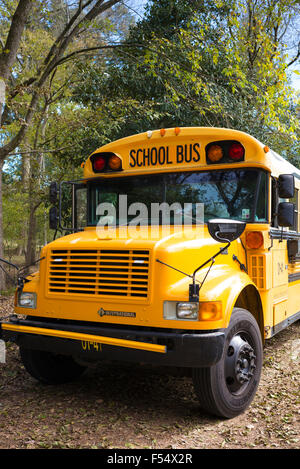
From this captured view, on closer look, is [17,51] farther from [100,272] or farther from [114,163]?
[100,272]

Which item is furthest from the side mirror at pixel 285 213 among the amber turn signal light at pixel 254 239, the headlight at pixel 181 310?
the headlight at pixel 181 310

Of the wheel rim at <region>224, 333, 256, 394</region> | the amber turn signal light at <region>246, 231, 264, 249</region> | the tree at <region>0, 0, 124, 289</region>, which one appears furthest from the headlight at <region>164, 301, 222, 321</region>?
the tree at <region>0, 0, 124, 289</region>

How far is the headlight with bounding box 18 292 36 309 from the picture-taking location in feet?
12.6

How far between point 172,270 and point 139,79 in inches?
390

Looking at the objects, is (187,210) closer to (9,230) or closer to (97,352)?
(97,352)

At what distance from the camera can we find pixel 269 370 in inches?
192

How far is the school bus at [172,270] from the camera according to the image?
324cm

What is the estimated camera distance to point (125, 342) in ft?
10.6

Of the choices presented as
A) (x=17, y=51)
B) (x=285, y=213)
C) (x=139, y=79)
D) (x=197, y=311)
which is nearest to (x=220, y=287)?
(x=197, y=311)

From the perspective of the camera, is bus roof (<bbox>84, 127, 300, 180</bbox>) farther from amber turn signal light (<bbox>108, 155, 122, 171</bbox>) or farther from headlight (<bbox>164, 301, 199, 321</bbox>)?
headlight (<bbox>164, 301, 199, 321</bbox>)

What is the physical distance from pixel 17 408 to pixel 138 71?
34.1 feet

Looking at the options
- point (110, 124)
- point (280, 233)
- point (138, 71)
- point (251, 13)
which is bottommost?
point (280, 233)

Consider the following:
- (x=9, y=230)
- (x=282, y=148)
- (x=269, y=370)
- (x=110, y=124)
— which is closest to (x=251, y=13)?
(x=282, y=148)
